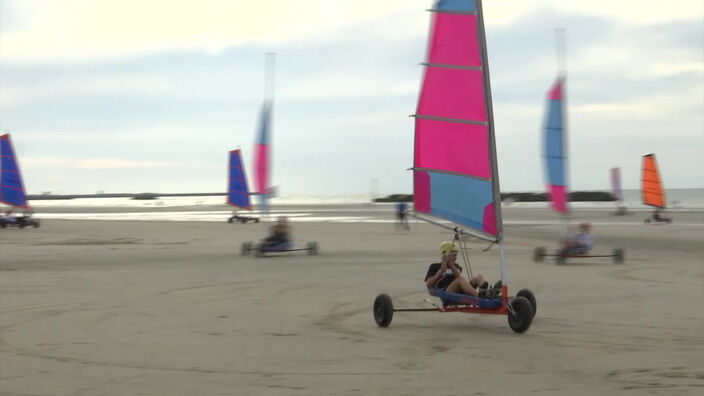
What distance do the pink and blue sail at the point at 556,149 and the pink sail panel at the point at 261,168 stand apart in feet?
26.8

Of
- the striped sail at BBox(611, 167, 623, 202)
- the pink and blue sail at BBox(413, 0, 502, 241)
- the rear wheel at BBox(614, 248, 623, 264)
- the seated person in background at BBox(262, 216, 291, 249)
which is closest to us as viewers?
the pink and blue sail at BBox(413, 0, 502, 241)

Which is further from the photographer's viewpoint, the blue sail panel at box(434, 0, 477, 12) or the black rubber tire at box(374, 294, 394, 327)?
the blue sail panel at box(434, 0, 477, 12)

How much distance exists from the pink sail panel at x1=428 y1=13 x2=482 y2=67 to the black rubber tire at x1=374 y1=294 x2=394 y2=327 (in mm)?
2975

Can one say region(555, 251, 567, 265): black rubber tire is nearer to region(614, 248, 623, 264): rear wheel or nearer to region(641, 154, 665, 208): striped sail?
region(614, 248, 623, 264): rear wheel

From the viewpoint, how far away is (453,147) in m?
10.2

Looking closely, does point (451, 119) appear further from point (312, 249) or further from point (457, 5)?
point (312, 249)

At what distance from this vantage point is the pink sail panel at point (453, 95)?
9883 mm

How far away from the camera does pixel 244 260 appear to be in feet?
63.5

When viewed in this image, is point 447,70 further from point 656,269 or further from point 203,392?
point 656,269

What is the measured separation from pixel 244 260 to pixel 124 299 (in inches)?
284

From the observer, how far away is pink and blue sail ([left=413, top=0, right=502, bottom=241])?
980cm

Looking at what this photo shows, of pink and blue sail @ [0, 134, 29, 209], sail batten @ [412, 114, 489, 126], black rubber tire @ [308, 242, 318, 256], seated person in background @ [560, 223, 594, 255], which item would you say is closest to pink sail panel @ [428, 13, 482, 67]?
sail batten @ [412, 114, 489, 126]

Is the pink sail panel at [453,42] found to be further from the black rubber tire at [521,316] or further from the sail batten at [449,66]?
the black rubber tire at [521,316]

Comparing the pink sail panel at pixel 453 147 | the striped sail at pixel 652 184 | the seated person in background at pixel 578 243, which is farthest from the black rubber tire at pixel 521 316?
the striped sail at pixel 652 184
